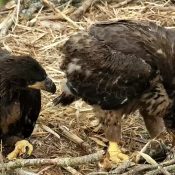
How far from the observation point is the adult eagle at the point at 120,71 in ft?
21.4

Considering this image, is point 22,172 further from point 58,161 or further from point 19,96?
point 19,96

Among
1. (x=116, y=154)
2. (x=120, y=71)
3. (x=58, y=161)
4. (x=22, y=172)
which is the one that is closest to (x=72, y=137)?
(x=116, y=154)

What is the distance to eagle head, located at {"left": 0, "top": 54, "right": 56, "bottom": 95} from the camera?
259 inches

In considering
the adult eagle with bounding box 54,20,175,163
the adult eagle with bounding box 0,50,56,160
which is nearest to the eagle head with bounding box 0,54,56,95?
the adult eagle with bounding box 0,50,56,160

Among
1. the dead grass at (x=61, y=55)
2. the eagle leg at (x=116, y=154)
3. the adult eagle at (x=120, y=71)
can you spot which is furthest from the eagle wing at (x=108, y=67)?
the dead grass at (x=61, y=55)

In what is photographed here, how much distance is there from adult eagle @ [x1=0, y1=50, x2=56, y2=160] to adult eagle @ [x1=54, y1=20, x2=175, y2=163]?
0.32 m

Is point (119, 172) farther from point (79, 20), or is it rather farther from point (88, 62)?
point (79, 20)

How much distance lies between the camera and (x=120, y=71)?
6.46m

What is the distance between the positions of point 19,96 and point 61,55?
1.88 m

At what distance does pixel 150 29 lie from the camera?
6934 millimetres

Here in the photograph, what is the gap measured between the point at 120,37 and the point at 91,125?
4.42ft

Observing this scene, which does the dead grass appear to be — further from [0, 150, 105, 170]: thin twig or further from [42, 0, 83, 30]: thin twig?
[0, 150, 105, 170]: thin twig

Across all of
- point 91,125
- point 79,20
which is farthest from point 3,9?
point 91,125

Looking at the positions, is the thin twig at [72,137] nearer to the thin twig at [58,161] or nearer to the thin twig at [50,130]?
the thin twig at [50,130]
